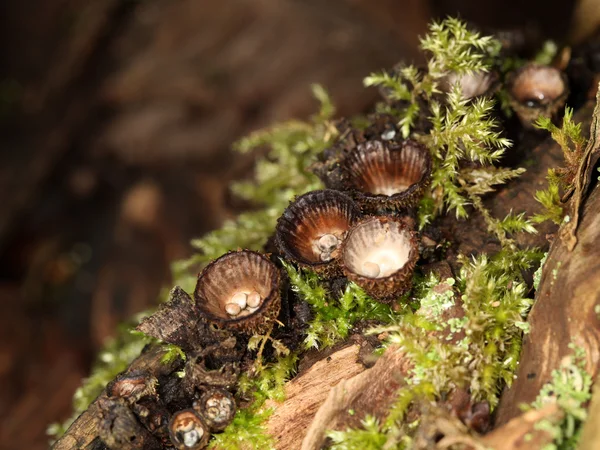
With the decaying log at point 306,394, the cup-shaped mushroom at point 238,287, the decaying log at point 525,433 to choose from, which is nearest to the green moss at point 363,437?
the decaying log at point 306,394

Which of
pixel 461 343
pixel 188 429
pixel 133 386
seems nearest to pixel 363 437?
pixel 461 343

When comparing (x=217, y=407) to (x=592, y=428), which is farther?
(x=217, y=407)

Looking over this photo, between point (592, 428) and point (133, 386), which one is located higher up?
point (133, 386)

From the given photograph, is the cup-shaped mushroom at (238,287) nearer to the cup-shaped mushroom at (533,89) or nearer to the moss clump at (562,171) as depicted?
the moss clump at (562,171)

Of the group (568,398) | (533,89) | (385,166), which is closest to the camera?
(568,398)

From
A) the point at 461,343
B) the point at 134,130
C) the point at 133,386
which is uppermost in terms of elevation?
the point at 134,130

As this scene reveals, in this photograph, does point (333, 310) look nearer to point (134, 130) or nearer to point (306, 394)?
point (306, 394)
